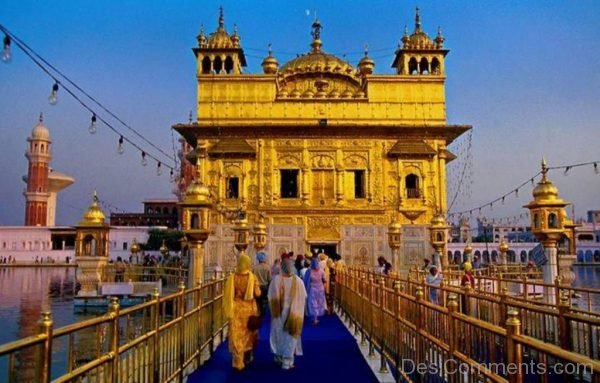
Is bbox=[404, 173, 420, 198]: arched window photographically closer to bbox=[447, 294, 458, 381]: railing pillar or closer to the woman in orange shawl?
the woman in orange shawl

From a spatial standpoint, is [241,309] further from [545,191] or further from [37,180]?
[37,180]

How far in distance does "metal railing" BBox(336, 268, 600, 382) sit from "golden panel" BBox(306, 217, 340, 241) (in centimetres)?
1494

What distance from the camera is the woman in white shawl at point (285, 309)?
247 inches

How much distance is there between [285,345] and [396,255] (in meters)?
14.6

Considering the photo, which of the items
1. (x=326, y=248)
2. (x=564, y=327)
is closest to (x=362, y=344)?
(x=564, y=327)

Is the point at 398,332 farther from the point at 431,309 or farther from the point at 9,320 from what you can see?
the point at 9,320

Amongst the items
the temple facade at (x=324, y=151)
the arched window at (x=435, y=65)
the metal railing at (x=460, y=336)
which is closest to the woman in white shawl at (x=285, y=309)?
the metal railing at (x=460, y=336)

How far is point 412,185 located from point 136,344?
21.1 m

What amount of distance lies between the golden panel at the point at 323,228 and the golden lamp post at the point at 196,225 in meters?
8.30

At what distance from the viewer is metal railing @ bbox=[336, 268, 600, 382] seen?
2535 millimetres

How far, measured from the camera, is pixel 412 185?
24.0 m

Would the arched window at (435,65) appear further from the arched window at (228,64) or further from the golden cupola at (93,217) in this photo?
the golden cupola at (93,217)

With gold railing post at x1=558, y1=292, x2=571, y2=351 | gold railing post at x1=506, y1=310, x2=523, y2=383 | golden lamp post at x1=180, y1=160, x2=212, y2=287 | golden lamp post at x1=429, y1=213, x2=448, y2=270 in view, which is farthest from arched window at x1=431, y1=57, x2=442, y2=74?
gold railing post at x1=506, y1=310, x2=523, y2=383

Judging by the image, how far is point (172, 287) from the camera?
1898 centimetres
